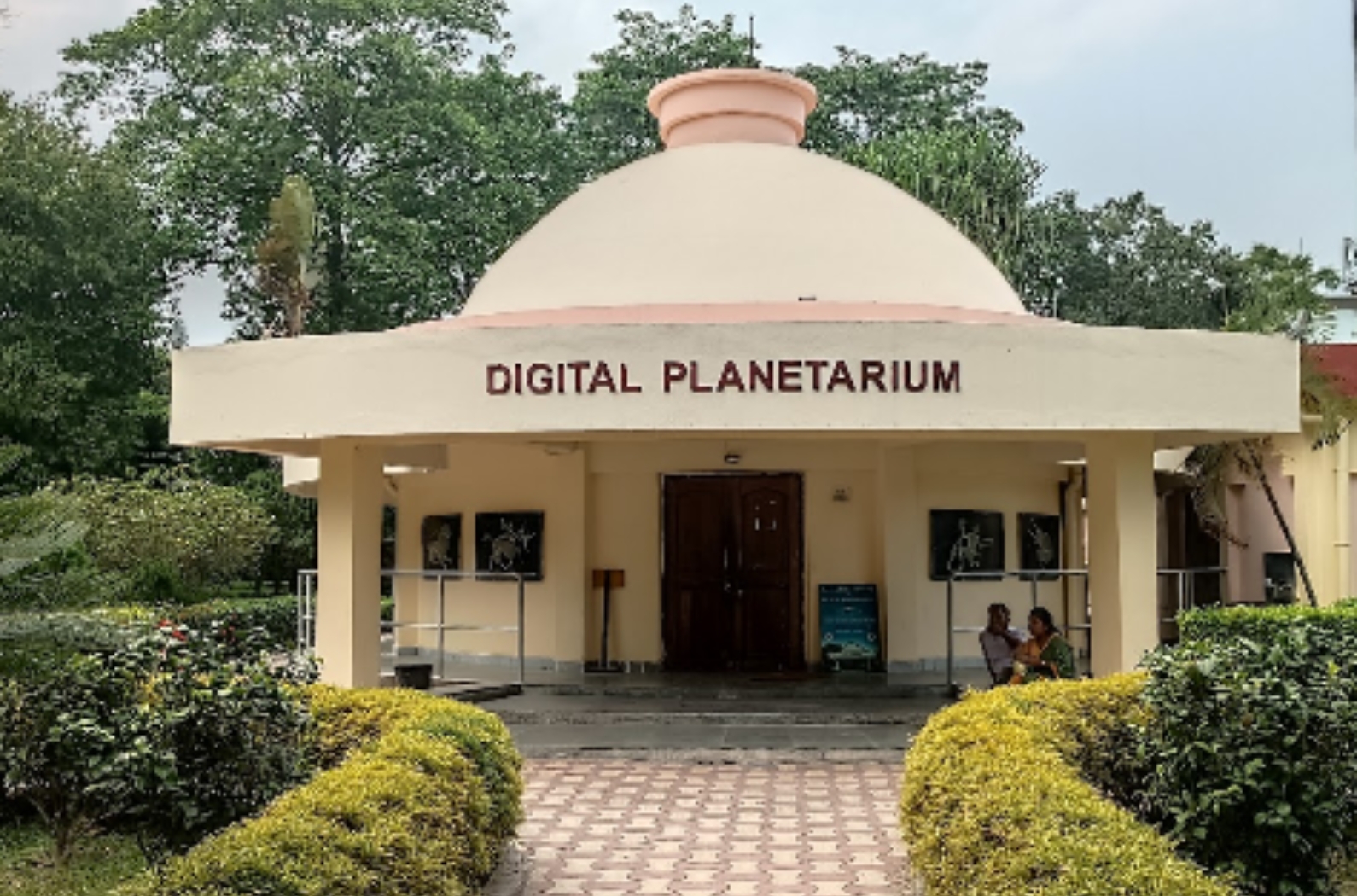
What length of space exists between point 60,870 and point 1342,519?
14356 mm

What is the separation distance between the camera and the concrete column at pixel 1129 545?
10922mm

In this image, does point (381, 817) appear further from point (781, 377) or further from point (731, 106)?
point (731, 106)

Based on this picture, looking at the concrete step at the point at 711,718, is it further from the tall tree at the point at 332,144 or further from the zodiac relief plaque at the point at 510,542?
the tall tree at the point at 332,144

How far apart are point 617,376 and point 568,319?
2.70 metres

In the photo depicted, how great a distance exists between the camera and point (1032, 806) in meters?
5.11

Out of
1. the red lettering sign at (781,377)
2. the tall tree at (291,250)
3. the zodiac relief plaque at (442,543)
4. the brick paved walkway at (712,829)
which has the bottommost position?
the brick paved walkway at (712,829)

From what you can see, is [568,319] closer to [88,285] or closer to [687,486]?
[687,486]

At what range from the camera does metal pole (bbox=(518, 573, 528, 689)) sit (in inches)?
530

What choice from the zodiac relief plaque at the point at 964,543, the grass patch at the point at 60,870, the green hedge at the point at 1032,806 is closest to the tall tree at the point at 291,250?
the zodiac relief plaque at the point at 964,543

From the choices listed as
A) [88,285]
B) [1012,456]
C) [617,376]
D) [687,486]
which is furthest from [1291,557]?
[88,285]

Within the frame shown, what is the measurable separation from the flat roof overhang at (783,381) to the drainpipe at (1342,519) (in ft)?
19.8

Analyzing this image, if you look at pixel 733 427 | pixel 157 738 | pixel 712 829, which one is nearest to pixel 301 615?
pixel 733 427

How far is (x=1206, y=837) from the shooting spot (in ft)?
18.8

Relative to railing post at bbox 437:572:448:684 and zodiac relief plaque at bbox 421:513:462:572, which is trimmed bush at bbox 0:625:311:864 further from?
zodiac relief plaque at bbox 421:513:462:572
